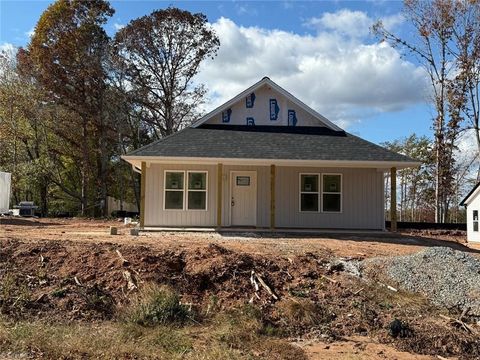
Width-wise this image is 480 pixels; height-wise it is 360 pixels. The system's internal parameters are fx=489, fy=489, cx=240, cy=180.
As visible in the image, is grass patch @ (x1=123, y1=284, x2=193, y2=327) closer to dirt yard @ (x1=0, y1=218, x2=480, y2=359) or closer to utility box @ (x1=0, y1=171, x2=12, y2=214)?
dirt yard @ (x1=0, y1=218, x2=480, y2=359)

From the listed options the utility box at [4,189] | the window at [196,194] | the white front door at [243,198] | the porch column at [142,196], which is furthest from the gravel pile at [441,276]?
the porch column at [142,196]

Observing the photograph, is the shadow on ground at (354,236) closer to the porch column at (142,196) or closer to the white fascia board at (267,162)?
the white fascia board at (267,162)

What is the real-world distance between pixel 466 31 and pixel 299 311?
2511 cm

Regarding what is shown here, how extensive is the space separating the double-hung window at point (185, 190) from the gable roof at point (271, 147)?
Answer: 1173 mm

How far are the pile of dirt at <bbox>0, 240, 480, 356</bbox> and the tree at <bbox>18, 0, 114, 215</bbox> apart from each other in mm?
23026

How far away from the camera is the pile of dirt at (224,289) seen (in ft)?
24.6

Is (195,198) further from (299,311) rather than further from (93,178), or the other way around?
(93,178)

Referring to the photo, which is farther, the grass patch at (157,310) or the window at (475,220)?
the window at (475,220)

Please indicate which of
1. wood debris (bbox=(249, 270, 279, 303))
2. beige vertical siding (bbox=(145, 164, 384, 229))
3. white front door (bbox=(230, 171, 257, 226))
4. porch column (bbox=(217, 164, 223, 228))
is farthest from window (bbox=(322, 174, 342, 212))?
wood debris (bbox=(249, 270, 279, 303))

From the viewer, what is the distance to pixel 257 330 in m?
7.21

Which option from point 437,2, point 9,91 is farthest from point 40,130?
point 437,2

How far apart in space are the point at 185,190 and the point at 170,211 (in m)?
0.91

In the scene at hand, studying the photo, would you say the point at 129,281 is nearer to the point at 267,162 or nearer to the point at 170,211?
the point at 267,162

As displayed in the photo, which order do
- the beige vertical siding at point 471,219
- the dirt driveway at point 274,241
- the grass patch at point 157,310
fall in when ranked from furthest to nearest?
the beige vertical siding at point 471,219, the dirt driveway at point 274,241, the grass patch at point 157,310
